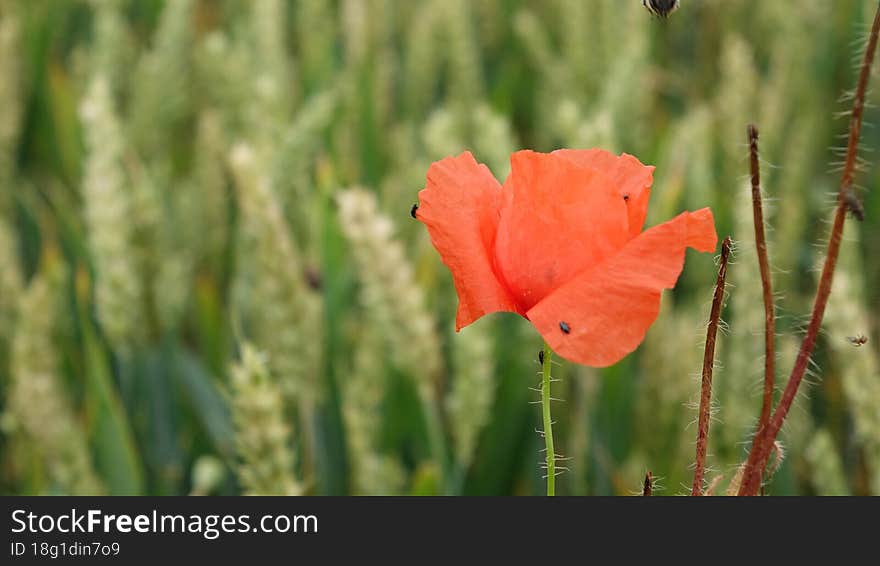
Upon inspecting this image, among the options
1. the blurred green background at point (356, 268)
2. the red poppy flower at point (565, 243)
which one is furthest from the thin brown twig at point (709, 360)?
the blurred green background at point (356, 268)

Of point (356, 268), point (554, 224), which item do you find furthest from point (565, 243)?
point (356, 268)

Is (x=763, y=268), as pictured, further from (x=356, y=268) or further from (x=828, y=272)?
(x=356, y=268)

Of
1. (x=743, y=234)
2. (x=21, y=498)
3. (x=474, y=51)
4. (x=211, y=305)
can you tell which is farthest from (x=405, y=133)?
(x=21, y=498)

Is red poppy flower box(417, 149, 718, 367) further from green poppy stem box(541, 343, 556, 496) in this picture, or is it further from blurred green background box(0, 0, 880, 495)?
blurred green background box(0, 0, 880, 495)

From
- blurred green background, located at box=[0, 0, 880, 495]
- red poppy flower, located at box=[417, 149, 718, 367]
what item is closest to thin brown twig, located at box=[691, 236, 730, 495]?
red poppy flower, located at box=[417, 149, 718, 367]

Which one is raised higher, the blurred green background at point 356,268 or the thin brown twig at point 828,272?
the blurred green background at point 356,268

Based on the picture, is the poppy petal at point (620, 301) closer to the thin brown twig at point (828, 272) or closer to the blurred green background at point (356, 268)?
the thin brown twig at point (828, 272)
